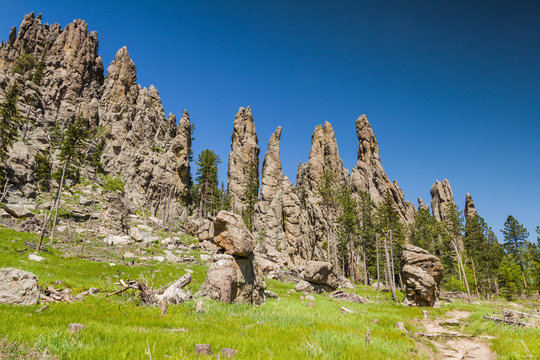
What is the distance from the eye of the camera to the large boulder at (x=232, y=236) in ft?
53.8

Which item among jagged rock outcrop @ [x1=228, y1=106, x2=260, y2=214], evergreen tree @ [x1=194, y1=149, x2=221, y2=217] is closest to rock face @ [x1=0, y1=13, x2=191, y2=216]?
evergreen tree @ [x1=194, y1=149, x2=221, y2=217]

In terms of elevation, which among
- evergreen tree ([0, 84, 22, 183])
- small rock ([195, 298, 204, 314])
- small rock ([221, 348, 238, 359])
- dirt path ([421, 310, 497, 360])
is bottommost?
dirt path ([421, 310, 497, 360])

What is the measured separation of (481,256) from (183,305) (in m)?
71.8

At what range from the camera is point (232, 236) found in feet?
54.4

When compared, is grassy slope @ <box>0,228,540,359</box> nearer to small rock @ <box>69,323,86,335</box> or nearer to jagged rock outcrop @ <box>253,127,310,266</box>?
small rock @ <box>69,323,86,335</box>

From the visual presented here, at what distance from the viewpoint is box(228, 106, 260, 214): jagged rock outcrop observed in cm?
10625

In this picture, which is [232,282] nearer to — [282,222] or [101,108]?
[282,222]

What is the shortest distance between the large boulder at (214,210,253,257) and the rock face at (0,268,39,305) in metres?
9.24

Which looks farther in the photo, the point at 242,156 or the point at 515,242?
the point at 242,156

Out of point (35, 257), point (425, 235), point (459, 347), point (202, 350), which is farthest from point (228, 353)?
point (425, 235)

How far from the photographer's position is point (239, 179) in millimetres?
107562

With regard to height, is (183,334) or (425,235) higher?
(425,235)

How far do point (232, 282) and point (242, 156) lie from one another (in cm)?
9826

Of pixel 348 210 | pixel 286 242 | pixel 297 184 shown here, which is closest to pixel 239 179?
pixel 297 184
